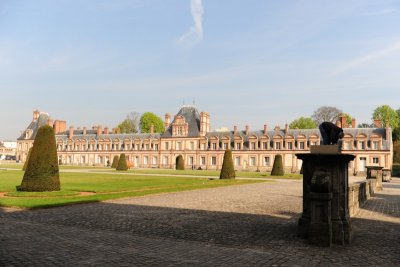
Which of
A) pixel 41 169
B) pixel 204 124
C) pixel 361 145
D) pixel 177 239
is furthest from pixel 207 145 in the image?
pixel 177 239

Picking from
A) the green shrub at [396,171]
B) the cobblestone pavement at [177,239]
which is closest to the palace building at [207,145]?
the green shrub at [396,171]

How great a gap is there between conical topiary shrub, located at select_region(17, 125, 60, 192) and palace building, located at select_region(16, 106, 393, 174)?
50.3 meters

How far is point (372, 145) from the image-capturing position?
63.0 metres

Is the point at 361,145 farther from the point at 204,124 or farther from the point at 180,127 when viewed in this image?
the point at 180,127

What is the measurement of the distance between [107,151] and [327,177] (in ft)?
267

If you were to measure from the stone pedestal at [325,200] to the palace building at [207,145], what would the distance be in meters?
53.9

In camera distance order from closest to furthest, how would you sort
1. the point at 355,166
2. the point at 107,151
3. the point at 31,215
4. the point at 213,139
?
the point at 31,215
the point at 355,166
the point at 213,139
the point at 107,151

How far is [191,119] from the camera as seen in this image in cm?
7994

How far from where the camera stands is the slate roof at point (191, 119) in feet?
257

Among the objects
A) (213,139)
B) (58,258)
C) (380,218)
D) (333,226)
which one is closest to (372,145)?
(213,139)

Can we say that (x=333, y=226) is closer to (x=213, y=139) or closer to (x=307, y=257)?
(x=307, y=257)

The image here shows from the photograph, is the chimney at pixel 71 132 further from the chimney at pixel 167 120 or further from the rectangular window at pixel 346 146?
the rectangular window at pixel 346 146

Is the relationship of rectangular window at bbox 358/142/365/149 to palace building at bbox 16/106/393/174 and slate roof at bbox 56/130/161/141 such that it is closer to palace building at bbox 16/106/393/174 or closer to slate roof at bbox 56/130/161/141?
palace building at bbox 16/106/393/174

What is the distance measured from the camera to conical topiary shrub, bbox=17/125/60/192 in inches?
736
